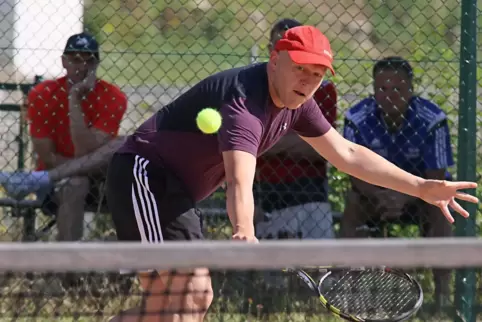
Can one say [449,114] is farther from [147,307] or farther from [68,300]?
[147,307]

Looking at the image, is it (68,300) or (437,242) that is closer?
(437,242)

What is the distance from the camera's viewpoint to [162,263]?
1824mm

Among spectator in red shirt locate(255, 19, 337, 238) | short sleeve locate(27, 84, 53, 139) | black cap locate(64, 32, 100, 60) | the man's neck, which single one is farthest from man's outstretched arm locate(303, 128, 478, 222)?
short sleeve locate(27, 84, 53, 139)

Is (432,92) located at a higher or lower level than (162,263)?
higher

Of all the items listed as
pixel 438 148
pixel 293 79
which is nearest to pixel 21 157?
pixel 438 148

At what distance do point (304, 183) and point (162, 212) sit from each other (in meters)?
2.01

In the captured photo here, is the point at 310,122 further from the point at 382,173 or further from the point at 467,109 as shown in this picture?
the point at 467,109

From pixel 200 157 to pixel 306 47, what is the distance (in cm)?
56

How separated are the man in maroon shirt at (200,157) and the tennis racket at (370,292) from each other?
48cm

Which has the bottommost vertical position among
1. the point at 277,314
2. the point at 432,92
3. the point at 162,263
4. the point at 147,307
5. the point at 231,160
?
the point at 277,314

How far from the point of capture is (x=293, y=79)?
3.01 metres

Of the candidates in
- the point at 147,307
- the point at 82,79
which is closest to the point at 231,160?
the point at 147,307

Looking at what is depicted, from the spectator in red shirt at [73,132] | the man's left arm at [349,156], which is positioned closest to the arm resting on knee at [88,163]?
the spectator in red shirt at [73,132]

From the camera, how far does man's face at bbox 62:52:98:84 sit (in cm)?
516
